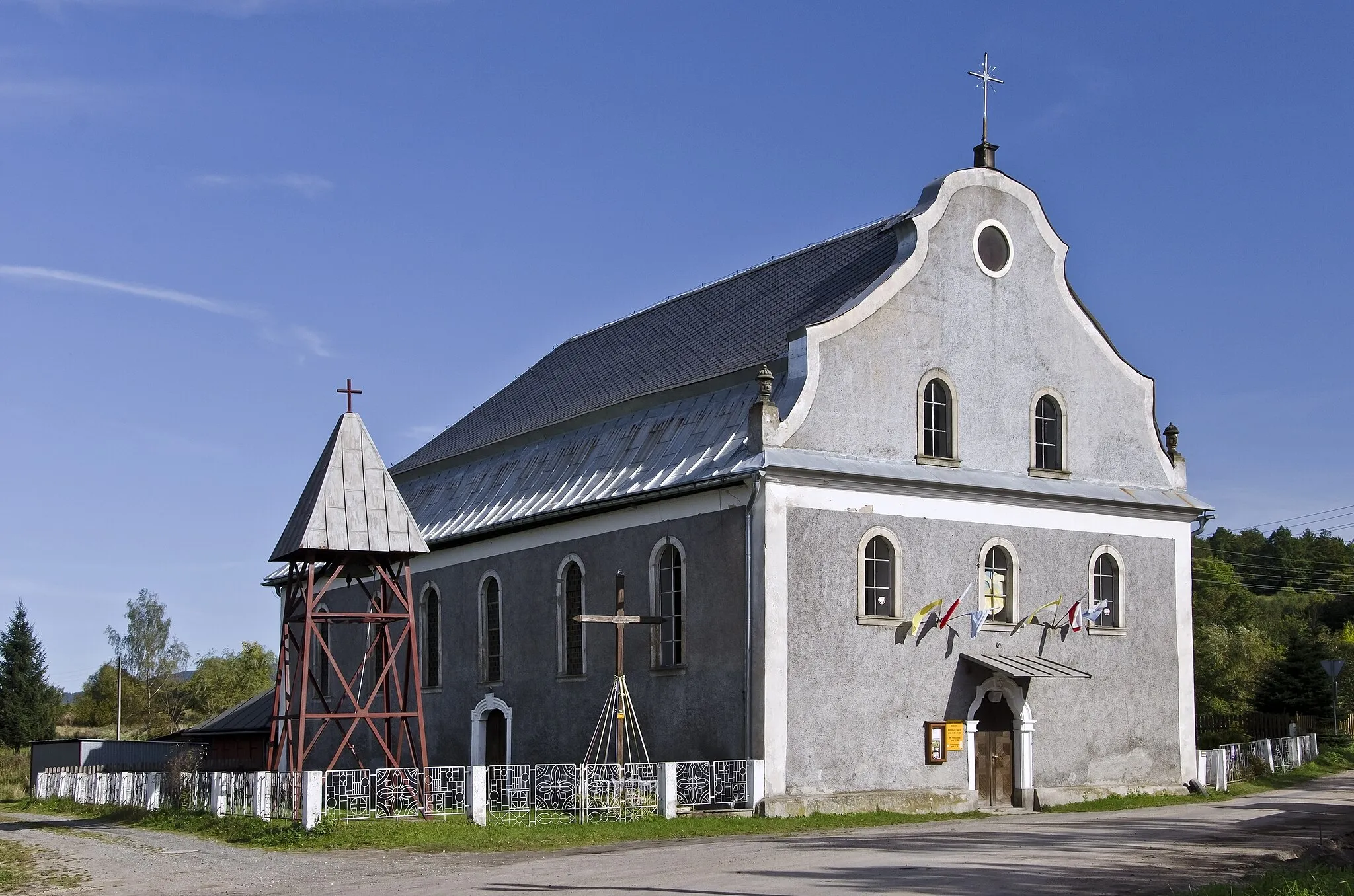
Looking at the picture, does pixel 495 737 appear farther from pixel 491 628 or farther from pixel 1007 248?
pixel 1007 248

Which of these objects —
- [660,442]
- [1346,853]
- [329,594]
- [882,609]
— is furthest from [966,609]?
[329,594]

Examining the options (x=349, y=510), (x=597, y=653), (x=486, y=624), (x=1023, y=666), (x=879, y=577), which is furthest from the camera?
(x=486, y=624)

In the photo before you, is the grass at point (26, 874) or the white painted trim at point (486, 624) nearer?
the grass at point (26, 874)

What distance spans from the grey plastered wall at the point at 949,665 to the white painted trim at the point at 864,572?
0.09 m

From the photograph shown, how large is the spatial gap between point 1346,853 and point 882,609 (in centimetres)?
1074

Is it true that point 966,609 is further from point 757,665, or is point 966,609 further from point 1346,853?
point 1346,853

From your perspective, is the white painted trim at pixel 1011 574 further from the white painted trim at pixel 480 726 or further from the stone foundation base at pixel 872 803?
the white painted trim at pixel 480 726

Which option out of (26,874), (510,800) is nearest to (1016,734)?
(510,800)

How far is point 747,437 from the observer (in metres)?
26.9

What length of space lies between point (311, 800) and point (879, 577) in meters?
10.6

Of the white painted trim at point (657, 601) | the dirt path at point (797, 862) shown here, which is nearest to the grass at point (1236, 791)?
the dirt path at point (797, 862)

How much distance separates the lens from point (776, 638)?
83.9 feet

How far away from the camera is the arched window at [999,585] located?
2844cm

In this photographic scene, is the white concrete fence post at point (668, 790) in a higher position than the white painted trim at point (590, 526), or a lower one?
lower
